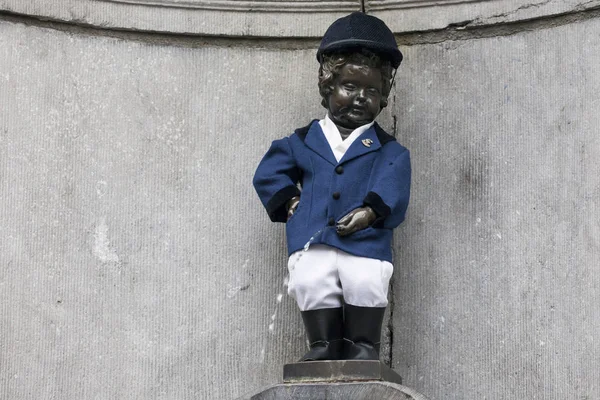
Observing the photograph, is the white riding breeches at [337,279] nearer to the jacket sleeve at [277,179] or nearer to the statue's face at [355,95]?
the jacket sleeve at [277,179]

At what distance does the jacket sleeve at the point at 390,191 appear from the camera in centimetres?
385

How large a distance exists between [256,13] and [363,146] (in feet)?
2.58

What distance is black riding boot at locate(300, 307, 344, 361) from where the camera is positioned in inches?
151

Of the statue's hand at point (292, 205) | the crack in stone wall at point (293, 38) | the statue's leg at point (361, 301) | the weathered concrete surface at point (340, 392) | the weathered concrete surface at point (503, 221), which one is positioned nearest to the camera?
the weathered concrete surface at point (340, 392)

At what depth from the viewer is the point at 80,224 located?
168 inches

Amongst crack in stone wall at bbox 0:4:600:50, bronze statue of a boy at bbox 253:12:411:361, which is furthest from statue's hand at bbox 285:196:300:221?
crack in stone wall at bbox 0:4:600:50

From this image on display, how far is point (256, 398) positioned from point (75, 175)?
1.04 metres

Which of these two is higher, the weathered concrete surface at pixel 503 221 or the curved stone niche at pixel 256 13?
the curved stone niche at pixel 256 13

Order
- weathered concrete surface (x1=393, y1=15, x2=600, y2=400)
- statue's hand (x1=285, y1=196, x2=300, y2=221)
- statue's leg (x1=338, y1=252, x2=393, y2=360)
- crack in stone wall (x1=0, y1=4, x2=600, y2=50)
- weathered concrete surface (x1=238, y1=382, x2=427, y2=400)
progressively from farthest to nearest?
crack in stone wall (x1=0, y1=4, x2=600, y2=50), weathered concrete surface (x1=393, y1=15, x2=600, y2=400), statue's hand (x1=285, y1=196, x2=300, y2=221), statue's leg (x1=338, y1=252, x2=393, y2=360), weathered concrete surface (x1=238, y1=382, x2=427, y2=400)

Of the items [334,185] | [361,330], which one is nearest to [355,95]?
[334,185]

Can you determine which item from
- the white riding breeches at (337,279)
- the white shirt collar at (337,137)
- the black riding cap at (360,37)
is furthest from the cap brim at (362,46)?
the white riding breeches at (337,279)

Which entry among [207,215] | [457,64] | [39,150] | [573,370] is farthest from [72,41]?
[573,370]

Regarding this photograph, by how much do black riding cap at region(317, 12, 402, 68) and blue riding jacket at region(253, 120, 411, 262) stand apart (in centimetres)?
24

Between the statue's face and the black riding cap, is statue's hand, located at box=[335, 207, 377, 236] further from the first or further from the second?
the black riding cap
